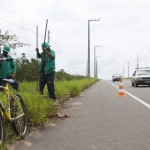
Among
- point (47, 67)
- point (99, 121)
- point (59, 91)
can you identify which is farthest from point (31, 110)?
point (59, 91)

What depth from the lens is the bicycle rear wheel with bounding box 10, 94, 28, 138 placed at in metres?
6.71

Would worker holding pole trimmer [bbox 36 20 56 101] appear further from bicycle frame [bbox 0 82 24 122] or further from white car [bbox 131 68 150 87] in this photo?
white car [bbox 131 68 150 87]

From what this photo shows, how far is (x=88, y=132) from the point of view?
773cm

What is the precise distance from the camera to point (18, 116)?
688 centimetres

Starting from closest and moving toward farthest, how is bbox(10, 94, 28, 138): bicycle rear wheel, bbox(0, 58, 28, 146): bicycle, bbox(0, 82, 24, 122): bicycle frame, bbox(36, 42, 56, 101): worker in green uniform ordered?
bbox(0, 82, 24, 122): bicycle frame < bbox(0, 58, 28, 146): bicycle < bbox(10, 94, 28, 138): bicycle rear wheel < bbox(36, 42, 56, 101): worker in green uniform

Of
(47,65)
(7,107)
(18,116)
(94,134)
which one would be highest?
(47,65)

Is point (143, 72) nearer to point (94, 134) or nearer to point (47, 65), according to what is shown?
point (47, 65)

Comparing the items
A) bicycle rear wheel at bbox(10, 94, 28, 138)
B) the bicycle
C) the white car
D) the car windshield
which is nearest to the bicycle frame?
the bicycle

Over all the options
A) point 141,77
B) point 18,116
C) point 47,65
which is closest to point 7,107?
point 18,116

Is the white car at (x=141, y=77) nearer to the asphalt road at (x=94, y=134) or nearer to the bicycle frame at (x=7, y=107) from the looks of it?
the asphalt road at (x=94, y=134)

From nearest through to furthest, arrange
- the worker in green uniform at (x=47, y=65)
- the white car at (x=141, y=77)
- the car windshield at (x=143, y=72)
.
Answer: the worker in green uniform at (x=47, y=65) → the white car at (x=141, y=77) → the car windshield at (x=143, y=72)

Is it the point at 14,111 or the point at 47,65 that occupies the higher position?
the point at 47,65

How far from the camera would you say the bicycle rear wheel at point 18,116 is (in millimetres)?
6711

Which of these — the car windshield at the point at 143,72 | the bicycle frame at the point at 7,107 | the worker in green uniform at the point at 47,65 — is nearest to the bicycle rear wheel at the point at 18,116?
the bicycle frame at the point at 7,107
